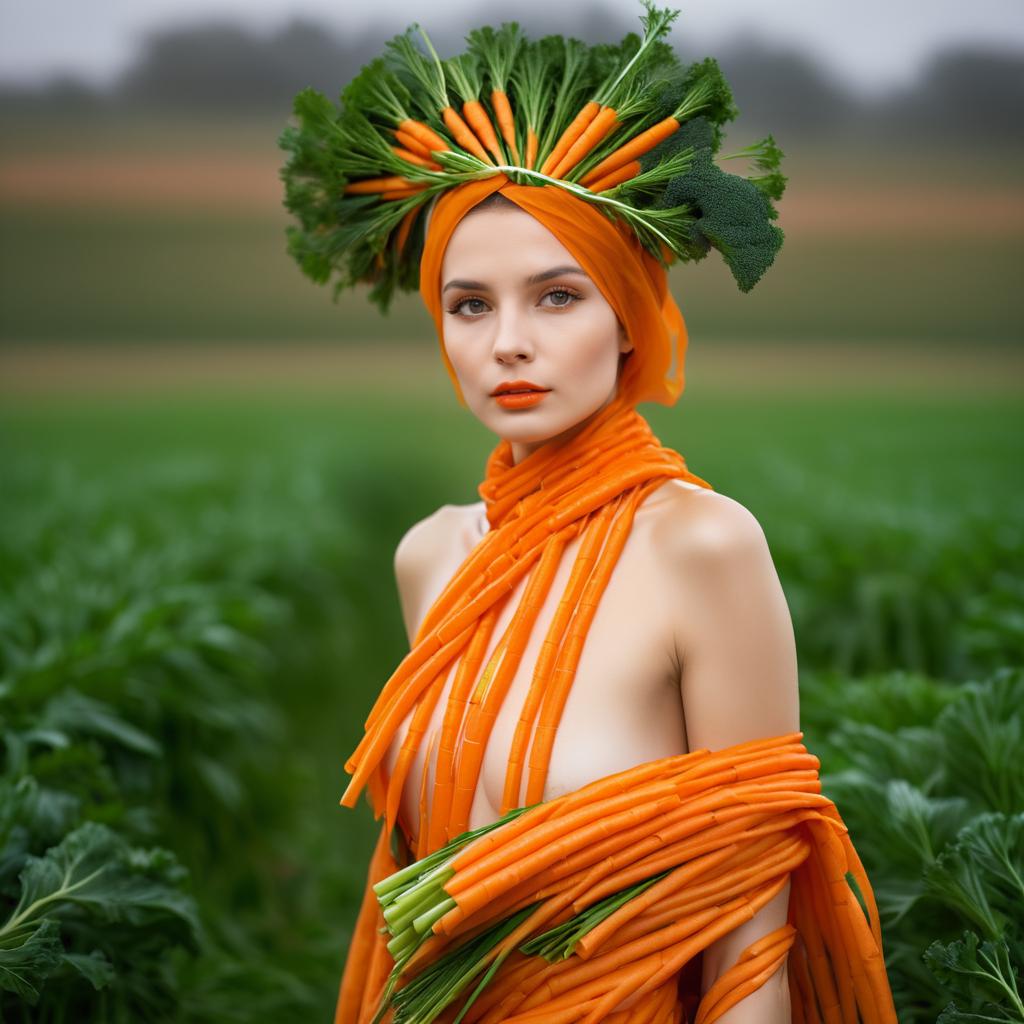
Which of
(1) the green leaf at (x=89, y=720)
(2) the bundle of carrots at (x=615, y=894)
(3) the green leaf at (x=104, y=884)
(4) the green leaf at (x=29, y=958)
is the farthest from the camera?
(1) the green leaf at (x=89, y=720)

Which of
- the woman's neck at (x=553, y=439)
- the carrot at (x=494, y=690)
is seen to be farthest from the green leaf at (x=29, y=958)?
the woman's neck at (x=553, y=439)

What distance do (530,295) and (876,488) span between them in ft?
14.7

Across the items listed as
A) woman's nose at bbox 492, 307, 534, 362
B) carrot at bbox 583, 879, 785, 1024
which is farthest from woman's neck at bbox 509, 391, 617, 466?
carrot at bbox 583, 879, 785, 1024

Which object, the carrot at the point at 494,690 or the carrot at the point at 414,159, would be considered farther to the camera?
the carrot at the point at 414,159

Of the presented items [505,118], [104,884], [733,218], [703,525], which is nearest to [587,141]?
[505,118]

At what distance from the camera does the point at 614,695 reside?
4.79ft

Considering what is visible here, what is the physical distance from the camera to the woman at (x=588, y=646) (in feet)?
4.63

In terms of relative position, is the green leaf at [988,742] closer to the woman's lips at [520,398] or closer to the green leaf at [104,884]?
the woman's lips at [520,398]

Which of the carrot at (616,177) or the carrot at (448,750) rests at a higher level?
the carrot at (616,177)

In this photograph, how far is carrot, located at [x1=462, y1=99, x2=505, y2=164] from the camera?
1.56 m

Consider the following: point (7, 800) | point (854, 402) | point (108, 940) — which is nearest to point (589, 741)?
point (108, 940)

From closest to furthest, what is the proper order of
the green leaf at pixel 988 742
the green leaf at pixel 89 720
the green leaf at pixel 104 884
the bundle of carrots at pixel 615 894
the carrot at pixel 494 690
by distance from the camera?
1. the bundle of carrots at pixel 615 894
2. the carrot at pixel 494 690
3. the green leaf at pixel 104 884
4. the green leaf at pixel 988 742
5. the green leaf at pixel 89 720

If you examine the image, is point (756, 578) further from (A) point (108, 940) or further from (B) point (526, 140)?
(A) point (108, 940)

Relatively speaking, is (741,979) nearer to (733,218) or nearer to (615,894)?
(615,894)
